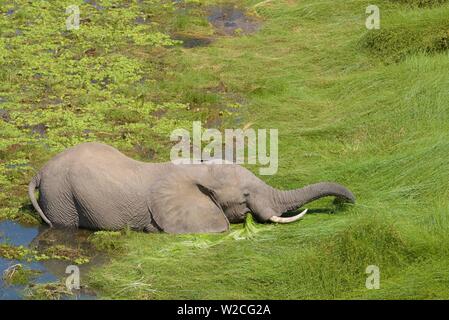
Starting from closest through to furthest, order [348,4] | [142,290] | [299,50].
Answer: [142,290], [299,50], [348,4]

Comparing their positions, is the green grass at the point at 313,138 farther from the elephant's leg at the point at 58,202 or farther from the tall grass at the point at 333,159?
the elephant's leg at the point at 58,202

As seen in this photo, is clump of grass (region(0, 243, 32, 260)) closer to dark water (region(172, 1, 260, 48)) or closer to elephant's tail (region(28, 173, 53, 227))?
elephant's tail (region(28, 173, 53, 227))

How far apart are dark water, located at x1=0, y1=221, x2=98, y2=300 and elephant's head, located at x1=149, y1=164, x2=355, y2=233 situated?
0.85 metres

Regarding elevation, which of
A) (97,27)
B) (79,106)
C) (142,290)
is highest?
(97,27)

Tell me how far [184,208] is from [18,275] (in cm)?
191

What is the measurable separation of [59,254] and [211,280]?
66.8 inches

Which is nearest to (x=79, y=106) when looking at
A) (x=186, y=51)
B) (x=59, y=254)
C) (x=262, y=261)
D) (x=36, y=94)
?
(x=36, y=94)

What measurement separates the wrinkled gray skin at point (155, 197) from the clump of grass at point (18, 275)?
1.13 metres

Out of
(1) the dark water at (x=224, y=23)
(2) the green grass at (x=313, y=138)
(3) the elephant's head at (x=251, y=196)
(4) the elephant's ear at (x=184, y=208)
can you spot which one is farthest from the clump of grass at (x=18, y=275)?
(1) the dark water at (x=224, y=23)

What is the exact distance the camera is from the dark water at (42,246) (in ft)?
32.5

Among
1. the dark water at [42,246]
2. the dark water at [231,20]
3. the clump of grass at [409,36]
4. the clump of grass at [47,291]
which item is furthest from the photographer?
the dark water at [231,20]

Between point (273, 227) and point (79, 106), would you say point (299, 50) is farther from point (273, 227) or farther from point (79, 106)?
point (273, 227)

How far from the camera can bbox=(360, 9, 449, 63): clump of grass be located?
14945mm

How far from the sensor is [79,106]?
14.6 m
